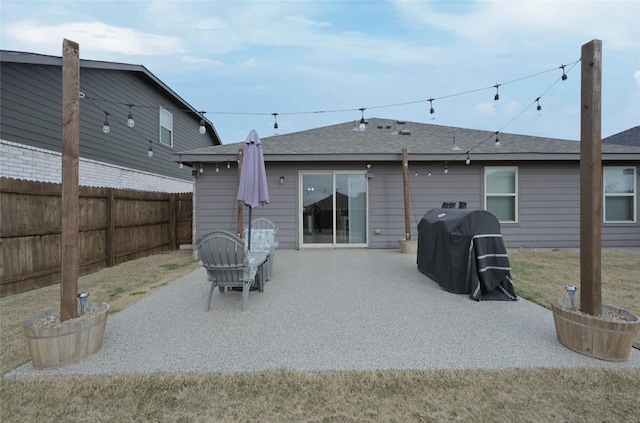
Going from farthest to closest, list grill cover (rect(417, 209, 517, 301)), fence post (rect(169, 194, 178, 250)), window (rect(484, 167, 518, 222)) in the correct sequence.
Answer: fence post (rect(169, 194, 178, 250)) < window (rect(484, 167, 518, 222)) < grill cover (rect(417, 209, 517, 301))

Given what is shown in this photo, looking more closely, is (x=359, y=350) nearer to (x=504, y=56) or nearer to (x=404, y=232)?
(x=404, y=232)

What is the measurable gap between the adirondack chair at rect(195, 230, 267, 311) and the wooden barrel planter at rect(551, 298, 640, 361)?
10.4 ft

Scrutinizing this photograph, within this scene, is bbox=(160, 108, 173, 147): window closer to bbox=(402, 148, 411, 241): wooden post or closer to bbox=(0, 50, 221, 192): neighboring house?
bbox=(0, 50, 221, 192): neighboring house

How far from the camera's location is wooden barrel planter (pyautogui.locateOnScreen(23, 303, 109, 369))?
239 cm

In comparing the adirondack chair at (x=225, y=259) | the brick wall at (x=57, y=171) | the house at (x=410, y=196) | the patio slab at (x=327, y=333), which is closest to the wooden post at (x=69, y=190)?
the patio slab at (x=327, y=333)

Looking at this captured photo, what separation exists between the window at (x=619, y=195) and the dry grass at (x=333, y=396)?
842cm

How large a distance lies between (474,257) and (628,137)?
1403 centimetres

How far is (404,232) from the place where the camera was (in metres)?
8.54

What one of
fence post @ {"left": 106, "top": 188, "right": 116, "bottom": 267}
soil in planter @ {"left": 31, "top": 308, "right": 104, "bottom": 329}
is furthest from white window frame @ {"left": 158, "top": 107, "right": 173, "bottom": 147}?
soil in planter @ {"left": 31, "top": 308, "right": 104, "bottom": 329}

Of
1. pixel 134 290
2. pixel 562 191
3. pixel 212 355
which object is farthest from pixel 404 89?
pixel 212 355

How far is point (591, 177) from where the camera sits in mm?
2686

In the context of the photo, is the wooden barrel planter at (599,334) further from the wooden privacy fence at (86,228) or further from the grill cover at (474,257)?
the wooden privacy fence at (86,228)

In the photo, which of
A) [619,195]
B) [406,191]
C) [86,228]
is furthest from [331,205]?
[619,195]

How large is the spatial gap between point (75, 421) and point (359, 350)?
199 centimetres
